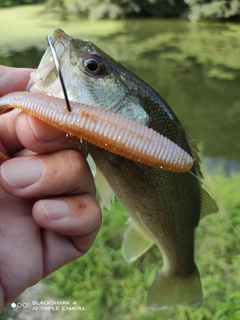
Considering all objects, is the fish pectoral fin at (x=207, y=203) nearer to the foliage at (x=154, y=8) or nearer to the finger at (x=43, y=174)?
the finger at (x=43, y=174)

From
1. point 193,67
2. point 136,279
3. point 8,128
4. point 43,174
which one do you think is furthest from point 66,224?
point 193,67

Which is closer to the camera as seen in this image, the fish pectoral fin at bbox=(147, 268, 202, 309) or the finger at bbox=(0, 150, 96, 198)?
the finger at bbox=(0, 150, 96, 198)

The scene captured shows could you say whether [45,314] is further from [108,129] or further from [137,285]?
[108,129]

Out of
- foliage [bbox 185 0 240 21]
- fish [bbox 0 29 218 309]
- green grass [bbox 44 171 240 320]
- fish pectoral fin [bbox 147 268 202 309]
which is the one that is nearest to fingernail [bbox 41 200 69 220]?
fish [bbox 0 29 218 309]

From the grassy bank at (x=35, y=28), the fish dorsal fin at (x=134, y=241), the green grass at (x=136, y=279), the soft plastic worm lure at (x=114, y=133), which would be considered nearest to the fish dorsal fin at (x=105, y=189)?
the fish dorsal fin at (x=134, y=241)

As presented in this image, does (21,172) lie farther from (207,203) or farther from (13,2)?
(13,2)

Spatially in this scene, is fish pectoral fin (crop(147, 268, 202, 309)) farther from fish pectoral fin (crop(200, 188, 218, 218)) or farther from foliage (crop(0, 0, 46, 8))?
foliage (crop(0, 0, 46, 8))
